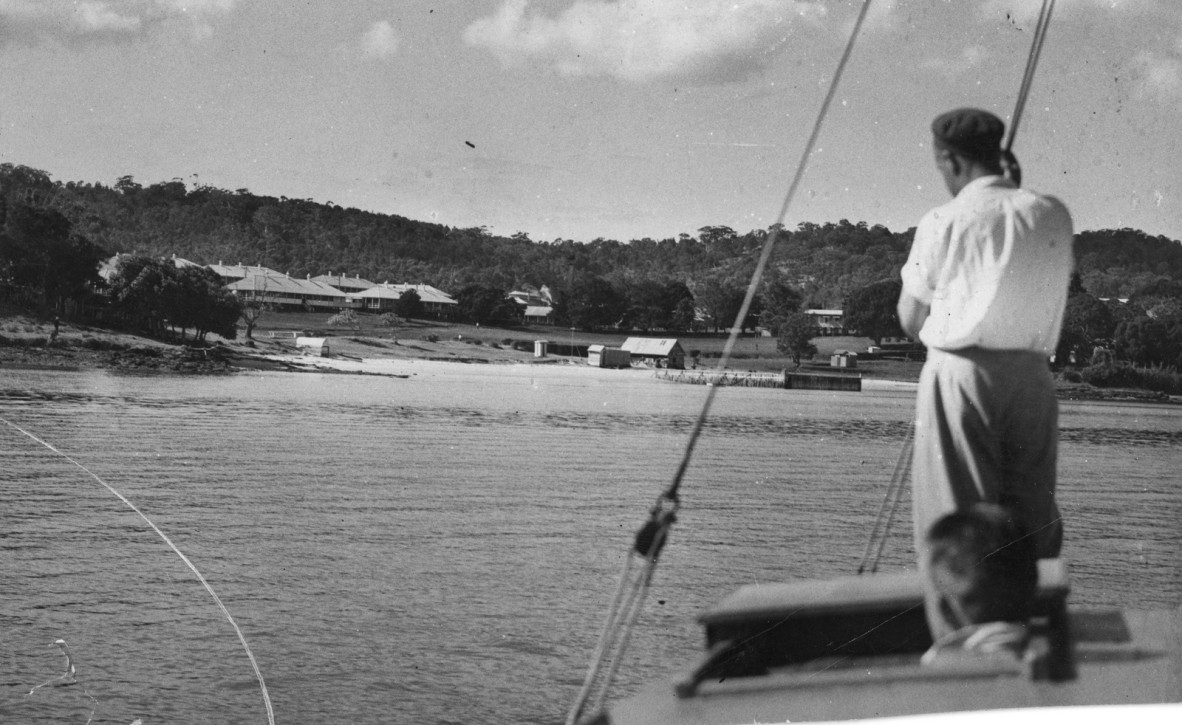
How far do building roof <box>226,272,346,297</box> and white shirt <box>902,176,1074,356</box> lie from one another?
74.5 inches

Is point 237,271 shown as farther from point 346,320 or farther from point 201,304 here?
point 346,320

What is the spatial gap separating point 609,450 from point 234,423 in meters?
1.59

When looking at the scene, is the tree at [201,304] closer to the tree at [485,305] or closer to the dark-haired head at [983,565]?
the tree at [485,305]

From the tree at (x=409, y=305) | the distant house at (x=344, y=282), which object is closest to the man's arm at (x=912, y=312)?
the tree at (x=409, y=305)

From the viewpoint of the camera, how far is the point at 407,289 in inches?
129

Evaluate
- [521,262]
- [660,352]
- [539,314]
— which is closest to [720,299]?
[660,352]

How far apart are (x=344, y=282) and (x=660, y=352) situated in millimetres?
1025

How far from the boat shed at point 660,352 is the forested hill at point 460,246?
194 millimetres

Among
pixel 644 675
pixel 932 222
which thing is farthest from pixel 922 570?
pixel 644 675

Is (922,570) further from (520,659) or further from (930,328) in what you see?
(520,659)

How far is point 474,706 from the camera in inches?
127

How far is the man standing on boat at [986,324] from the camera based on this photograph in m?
2.11

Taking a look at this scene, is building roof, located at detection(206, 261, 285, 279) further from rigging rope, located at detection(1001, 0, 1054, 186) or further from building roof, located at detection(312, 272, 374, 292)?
rigging rope, located at detection(1001, 0, 1054, 186)

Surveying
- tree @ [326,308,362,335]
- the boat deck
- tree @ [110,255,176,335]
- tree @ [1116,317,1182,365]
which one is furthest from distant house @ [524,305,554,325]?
tree @ [1116,317,1182,365]
